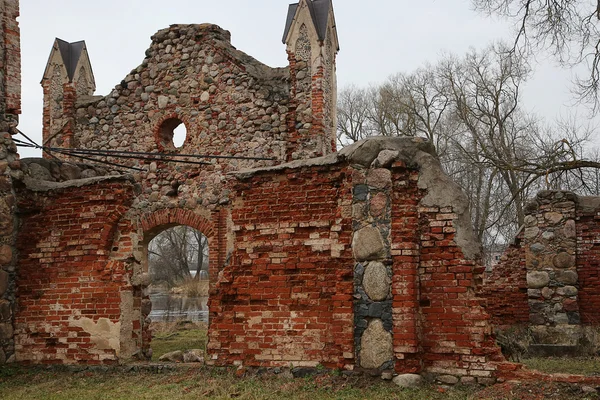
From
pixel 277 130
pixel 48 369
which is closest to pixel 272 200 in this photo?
pixel 48 369

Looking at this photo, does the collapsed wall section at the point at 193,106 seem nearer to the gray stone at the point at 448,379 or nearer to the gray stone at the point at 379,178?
the gray stone at the point at 379,178

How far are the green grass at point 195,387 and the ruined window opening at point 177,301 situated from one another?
3.03 m

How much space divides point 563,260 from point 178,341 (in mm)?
8030

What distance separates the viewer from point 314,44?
498 inches

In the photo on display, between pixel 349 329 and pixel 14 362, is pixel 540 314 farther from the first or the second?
pixel 14 362

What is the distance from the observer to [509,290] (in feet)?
39.3

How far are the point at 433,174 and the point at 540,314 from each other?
5931 mm

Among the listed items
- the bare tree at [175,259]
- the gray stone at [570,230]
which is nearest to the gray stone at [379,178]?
the gray stone at [570,230]

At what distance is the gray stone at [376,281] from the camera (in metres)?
6.28

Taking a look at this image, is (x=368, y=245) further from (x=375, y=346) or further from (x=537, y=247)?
(x=537, y=247)

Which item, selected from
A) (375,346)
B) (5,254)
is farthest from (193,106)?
(375,346)

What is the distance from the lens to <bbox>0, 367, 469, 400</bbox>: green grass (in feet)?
19.4

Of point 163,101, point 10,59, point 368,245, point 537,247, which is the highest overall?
point 163,101

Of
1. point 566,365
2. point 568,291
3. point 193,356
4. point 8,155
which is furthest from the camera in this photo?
point 568,291
